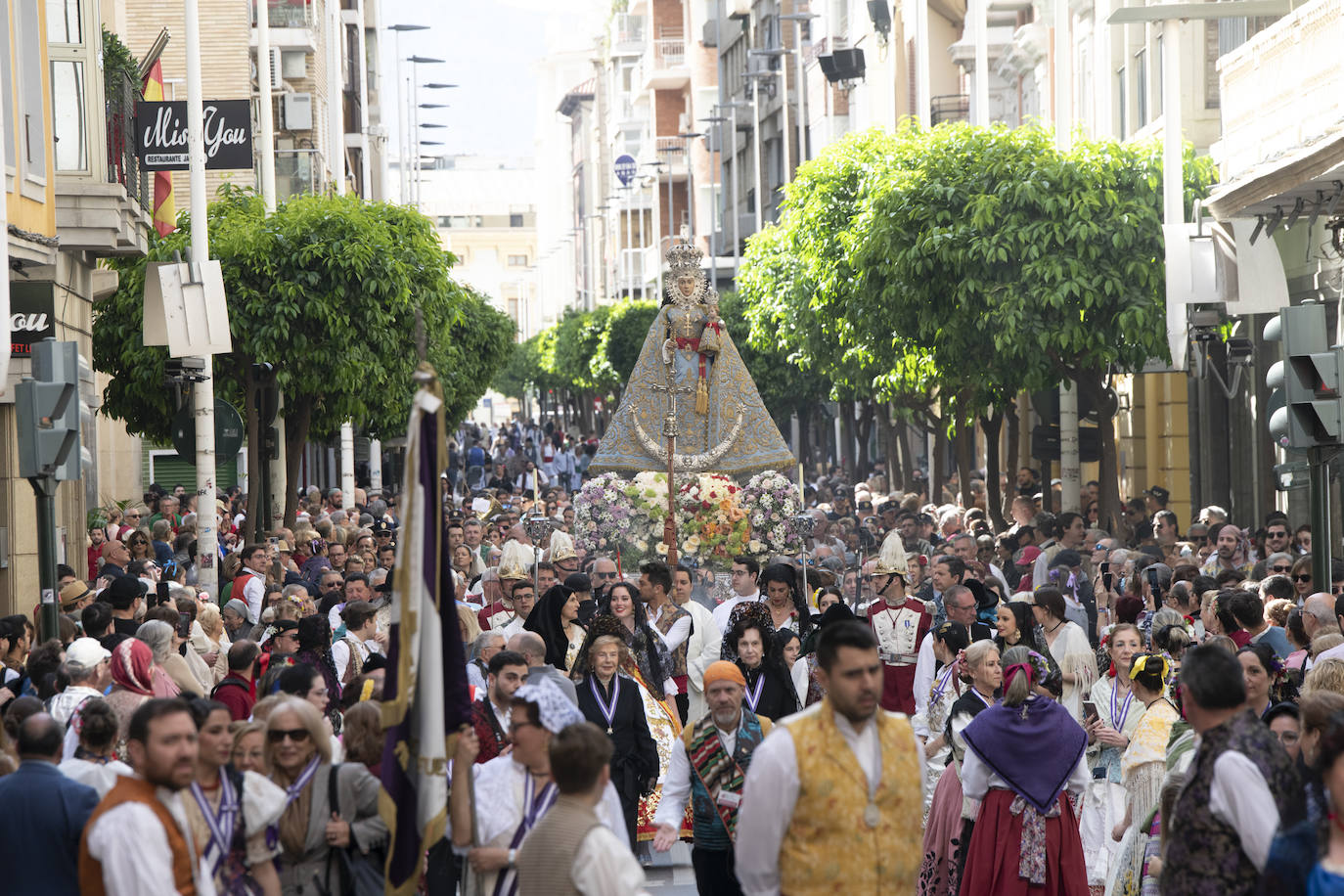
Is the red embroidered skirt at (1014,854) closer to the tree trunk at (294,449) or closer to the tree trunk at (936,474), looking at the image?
the tree trunk at (294,449)

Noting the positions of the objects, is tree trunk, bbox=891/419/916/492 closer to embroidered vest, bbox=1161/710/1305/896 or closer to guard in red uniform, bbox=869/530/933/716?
guard in red uniform, bbox=869/530/933/716

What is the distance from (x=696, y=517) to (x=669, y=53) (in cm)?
6738

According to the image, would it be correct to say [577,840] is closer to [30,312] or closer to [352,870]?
[352,870]

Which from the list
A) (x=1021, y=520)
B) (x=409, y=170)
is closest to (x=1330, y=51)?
(x=1021, y=520)

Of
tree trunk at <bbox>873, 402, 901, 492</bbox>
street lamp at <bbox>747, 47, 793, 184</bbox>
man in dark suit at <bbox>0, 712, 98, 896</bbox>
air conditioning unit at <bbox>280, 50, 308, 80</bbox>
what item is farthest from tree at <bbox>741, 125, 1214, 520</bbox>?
air conditioning unit at <bbox>280, 50, 308, 80</bbox>

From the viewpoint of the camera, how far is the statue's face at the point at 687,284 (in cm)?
2245

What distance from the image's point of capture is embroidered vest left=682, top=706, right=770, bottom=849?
9.32 metres

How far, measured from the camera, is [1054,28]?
35.3m

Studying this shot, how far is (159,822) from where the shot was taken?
677 centimetres

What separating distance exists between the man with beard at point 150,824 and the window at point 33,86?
11896mm

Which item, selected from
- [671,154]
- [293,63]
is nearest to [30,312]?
[293,63]

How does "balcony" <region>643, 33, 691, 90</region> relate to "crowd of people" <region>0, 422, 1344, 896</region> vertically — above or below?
above

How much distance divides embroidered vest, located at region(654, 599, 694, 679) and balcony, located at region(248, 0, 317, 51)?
1471 inches

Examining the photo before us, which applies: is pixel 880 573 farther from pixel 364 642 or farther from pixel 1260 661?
pixel 1260 661
